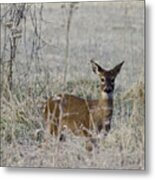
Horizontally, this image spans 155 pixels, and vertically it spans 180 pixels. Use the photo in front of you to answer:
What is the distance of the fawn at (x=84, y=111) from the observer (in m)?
1.67

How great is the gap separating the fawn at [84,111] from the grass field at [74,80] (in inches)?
0.8

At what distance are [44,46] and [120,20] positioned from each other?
273 millimetres

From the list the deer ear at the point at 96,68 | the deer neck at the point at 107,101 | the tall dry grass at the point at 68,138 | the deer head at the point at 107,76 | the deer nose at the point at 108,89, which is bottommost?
the tall dry grass at the point at 68,138

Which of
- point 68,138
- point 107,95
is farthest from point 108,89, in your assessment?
point 68,138

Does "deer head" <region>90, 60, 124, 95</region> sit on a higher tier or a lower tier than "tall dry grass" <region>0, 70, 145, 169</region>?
higher

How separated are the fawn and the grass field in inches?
0.8

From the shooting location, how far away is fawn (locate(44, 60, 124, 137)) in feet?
5.49

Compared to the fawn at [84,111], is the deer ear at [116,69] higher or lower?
higher

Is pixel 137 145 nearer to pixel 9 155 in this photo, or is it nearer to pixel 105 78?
pixel 105 78

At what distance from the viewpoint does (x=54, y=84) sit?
5.59 feet

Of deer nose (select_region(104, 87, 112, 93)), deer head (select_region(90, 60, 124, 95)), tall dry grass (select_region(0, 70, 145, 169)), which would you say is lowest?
tall dry grass (select_region(0, 70, 145, 169))

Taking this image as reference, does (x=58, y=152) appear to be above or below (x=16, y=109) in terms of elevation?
below

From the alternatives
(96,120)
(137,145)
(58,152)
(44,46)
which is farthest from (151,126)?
(44,46)

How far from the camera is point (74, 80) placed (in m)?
1.69
